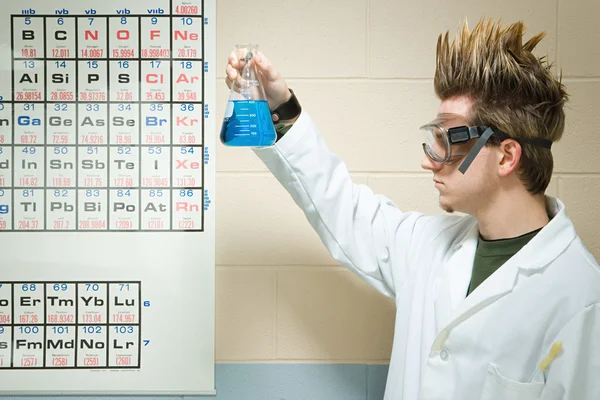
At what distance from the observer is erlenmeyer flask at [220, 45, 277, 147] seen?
4.17ft

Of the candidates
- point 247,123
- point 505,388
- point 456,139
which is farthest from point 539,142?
point 247,123

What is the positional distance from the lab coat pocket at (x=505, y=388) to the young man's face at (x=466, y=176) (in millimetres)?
352

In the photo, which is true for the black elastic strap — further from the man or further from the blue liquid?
the blue liquid

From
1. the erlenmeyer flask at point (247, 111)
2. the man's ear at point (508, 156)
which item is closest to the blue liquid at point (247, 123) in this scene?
the erlenmeyer flask at point (247, 111)

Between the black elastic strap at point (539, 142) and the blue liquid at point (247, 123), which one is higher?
the blue liquid at point (247, 123)

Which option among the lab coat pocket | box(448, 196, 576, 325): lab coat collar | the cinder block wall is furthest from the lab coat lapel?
the cinder block wall

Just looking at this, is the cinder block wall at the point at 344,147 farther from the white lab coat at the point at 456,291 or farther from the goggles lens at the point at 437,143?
the goggles lens at the point at 437,143

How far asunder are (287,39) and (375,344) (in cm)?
95

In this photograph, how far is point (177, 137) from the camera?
1.69 meters

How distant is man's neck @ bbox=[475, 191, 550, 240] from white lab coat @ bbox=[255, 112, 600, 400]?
1.9 inches

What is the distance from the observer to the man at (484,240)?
1.15m

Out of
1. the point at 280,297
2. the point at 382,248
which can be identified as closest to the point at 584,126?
the point at 382,248

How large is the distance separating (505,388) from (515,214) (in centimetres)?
37

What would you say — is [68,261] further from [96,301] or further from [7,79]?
[7,79]
